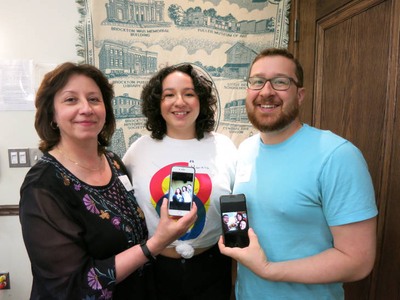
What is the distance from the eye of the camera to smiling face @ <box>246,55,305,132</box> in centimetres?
106

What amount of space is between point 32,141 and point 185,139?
138 cm

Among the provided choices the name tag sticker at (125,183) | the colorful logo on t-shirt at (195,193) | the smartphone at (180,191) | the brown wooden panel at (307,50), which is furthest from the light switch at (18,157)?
the brown wooden panel at (307,50)

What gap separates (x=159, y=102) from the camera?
151 cm

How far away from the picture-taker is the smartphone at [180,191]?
3.56 ft

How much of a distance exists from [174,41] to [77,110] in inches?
47.6

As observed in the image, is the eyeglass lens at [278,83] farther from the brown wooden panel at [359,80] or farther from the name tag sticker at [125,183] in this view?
the name tag sticker at [125,183]

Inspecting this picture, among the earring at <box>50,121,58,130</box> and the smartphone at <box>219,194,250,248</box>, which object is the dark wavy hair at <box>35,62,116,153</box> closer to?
the earring at <box>50,121,58,130</box>

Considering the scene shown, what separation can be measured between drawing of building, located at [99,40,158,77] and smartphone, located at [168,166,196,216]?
1.16 metres

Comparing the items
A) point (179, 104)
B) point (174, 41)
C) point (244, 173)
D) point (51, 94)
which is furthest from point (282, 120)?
point (174, 41)

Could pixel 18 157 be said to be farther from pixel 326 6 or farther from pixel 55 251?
pixel 326 6

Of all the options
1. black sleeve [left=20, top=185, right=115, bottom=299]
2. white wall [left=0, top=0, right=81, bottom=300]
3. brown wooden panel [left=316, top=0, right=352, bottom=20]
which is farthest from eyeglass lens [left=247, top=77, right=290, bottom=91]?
white wall [left=0, top=0, right=81, bottom=300]

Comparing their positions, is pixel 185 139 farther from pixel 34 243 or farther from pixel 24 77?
pixel 24 77

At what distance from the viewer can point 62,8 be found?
1887mm

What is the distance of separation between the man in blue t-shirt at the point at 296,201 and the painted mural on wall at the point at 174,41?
974mm
